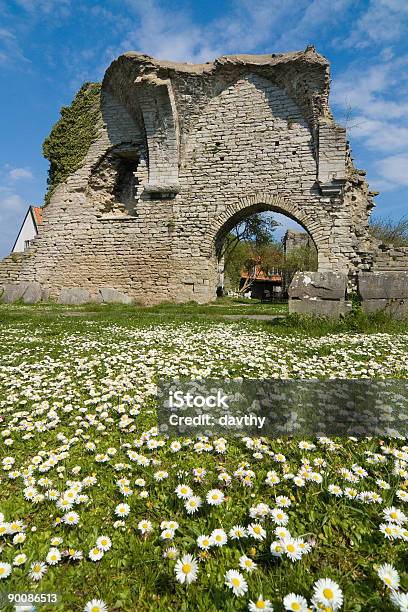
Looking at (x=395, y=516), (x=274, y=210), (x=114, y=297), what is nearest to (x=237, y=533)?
(x=395, y=516)

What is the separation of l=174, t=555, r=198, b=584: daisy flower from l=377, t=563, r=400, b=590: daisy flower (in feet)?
2.21

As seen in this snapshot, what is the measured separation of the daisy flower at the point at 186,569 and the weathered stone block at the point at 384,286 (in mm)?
7880

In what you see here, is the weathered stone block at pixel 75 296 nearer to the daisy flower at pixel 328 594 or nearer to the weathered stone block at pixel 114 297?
the weathered stone block at pixel 114 297

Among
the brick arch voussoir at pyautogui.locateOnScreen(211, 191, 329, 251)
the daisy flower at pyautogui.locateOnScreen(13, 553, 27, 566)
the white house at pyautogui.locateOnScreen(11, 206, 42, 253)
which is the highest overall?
the white house at pyautogui.locateOnScreen(11, 206, 42, 253)

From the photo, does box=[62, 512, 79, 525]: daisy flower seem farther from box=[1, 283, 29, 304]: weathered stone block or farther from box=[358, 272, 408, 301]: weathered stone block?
box=[1, 283, 29, 304]: weathered stone block

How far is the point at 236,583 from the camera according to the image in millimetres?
1295

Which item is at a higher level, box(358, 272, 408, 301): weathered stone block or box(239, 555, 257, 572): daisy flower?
box(358, 272, 408, 301): weathered stone block

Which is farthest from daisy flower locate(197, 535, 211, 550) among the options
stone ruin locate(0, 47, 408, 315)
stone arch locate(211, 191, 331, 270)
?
stone arch locate(211, 191, 331, 270)

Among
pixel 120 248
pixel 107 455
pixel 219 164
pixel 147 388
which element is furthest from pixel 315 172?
pixel 107 455

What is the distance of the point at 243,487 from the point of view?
1989mm

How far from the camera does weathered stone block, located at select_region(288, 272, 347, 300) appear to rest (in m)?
8.26

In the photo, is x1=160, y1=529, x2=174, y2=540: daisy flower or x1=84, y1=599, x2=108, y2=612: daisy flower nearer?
x1=84, y1=599, x2=108, y2=612: daisy flower

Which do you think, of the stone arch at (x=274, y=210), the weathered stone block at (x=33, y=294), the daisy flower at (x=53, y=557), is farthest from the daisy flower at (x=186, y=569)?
the weathered stone block at (x=33, y=294)

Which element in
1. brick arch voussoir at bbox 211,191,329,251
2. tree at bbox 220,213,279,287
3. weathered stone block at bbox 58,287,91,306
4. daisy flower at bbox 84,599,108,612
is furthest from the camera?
tree at bbox 220,213,279,287
